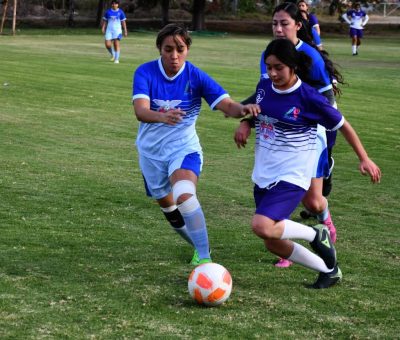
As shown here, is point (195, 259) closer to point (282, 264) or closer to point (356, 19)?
point (282, 264)

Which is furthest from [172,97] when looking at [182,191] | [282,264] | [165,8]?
[165,8]

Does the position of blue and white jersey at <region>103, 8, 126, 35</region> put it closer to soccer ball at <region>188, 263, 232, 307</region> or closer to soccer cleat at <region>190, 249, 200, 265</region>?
soccer cleat at <region>190, 249, 200, 265</region>

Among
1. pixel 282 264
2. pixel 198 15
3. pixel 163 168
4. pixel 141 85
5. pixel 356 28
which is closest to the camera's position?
pixel 141 85

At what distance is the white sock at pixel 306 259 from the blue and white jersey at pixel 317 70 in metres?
1.45

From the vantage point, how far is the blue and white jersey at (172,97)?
718 centimetres

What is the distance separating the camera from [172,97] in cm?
720

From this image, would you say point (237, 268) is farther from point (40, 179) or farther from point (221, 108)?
point (40, 179)

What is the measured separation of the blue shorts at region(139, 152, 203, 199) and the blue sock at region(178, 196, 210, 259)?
11.7 inches

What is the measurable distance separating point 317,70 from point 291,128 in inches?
41.5

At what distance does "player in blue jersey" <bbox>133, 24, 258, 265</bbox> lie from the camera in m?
7.02

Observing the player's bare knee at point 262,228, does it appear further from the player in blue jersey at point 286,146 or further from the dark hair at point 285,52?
the dark hair at point 285,52

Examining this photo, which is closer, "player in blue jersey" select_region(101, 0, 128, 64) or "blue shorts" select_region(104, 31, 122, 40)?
"player in blue jersey" select_region(101, 0, 128, 64)

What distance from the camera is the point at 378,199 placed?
10.5 metres

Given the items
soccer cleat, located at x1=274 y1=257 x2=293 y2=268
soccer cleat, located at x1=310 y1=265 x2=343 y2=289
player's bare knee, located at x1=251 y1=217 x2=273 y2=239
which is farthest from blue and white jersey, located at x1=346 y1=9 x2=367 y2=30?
player's bare knee, located at x1=251 y1=217 x2=273 y2=239
